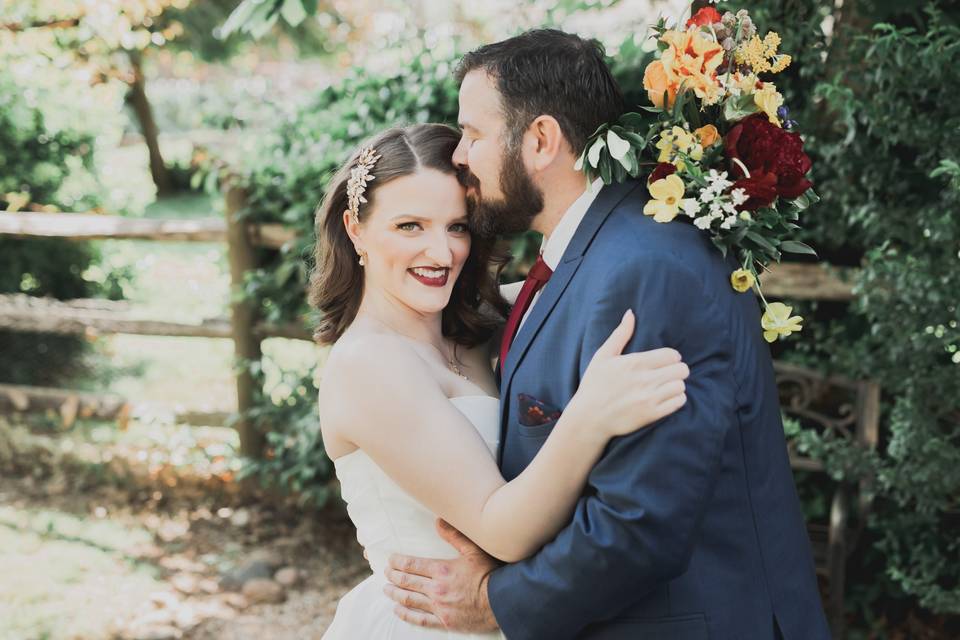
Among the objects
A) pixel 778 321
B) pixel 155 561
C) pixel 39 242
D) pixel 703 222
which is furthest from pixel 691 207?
pixel 39 242

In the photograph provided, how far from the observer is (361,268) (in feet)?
9.02

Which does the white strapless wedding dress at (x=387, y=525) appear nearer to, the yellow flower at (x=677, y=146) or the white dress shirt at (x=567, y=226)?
the white dress shirt at (x=567, y=226)

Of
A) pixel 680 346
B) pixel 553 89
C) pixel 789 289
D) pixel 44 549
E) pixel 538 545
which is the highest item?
pixel 553 89

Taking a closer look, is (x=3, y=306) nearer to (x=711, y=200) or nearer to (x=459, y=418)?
(x=459, y=418)

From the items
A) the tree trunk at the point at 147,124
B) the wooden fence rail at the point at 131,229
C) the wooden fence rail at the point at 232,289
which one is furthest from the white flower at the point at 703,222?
the tree trunk at the point at 147,124

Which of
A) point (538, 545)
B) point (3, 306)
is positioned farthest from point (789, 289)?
point (3, 306)

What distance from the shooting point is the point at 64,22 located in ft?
28.6

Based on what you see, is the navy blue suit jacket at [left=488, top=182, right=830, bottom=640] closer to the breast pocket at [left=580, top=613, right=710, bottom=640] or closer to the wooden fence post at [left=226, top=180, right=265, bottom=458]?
the breast pocket at [left=580, top=613, right=710, bottom=640]

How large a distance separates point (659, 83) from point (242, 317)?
371 cm

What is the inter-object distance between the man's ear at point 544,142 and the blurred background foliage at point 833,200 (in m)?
0.98

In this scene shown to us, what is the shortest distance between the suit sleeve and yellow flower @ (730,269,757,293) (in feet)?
0.37

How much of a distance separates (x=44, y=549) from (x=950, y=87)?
4891 mm

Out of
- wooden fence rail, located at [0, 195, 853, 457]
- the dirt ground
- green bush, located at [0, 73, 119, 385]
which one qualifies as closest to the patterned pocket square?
wooden fence rail, located at [0, 195, 853, 457]

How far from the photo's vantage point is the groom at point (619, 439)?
74.8 inches
